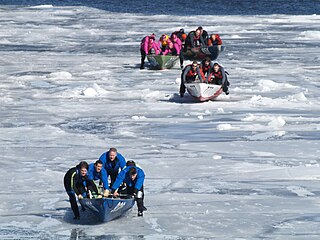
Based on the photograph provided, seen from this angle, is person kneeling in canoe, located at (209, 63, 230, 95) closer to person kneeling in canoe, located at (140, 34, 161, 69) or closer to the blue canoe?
person kneeling in canoe, located at (140, 34, 161, 69)

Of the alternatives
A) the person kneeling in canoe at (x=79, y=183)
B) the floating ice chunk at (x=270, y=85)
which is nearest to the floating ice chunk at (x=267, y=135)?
the floating ice chunk at (x=270, y=85)

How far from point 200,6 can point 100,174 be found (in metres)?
66.7

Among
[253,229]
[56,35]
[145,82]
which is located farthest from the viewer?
[56,35]

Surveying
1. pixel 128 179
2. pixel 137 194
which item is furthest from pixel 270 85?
pixel 137 194

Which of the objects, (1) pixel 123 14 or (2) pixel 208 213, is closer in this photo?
(2) pixel 208 213

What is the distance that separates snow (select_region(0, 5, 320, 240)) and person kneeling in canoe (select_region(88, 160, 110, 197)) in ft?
1.88

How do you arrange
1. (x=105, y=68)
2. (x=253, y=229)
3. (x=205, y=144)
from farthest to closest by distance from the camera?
(x=105, y=68) → (x=205, y=144) → (x=253, y=229)

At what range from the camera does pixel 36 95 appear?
1171 inches

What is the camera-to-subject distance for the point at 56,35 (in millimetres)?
50531

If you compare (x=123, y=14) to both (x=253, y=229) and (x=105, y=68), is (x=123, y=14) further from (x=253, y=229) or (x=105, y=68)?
(x=253, y=229)

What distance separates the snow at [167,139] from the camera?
15383mm

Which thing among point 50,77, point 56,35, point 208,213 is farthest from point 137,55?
point 208,213

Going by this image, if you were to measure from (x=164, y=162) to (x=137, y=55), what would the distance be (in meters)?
21.1

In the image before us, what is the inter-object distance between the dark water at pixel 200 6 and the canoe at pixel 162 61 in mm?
33929
